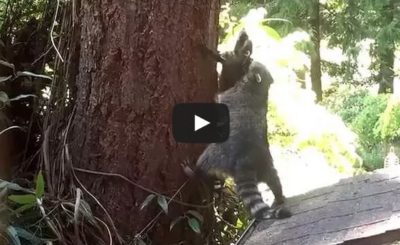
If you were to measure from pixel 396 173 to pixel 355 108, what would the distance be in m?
0.12

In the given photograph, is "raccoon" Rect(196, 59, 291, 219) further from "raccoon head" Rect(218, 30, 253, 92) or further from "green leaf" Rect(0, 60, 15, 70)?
"green leaf" Rect(0, 60, 15, 70)

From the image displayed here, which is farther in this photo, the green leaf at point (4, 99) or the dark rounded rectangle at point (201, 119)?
the green leaf at point (4, 99)

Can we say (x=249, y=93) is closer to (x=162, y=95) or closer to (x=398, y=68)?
(x=162, y=95)

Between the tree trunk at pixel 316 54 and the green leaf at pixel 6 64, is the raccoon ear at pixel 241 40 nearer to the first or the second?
the tree trunk at pixel 316 54

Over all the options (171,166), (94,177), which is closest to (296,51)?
(171,166)

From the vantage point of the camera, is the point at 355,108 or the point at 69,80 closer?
the point at 355,108

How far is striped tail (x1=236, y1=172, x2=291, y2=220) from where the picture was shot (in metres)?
1.05

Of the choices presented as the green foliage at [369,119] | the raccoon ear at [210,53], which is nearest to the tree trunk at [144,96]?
the raccoon ear at [210,53]

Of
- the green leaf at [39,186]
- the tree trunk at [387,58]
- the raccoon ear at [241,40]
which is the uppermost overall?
the raccoon ear at [241,40]

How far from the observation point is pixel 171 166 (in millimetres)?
1104

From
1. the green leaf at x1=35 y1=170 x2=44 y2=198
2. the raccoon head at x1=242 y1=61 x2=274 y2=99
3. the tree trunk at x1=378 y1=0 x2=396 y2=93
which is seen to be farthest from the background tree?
the green leaf at x1=35 y1=170 x2=44 y2=198

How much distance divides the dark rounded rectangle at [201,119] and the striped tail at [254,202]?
7 centimetres

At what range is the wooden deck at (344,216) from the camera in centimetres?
89

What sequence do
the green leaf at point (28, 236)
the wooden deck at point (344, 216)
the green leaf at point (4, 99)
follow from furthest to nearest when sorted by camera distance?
the green leaf at point (4, 99), the green leaf at point (28, 236), the wooden deck at point (344, 216)
